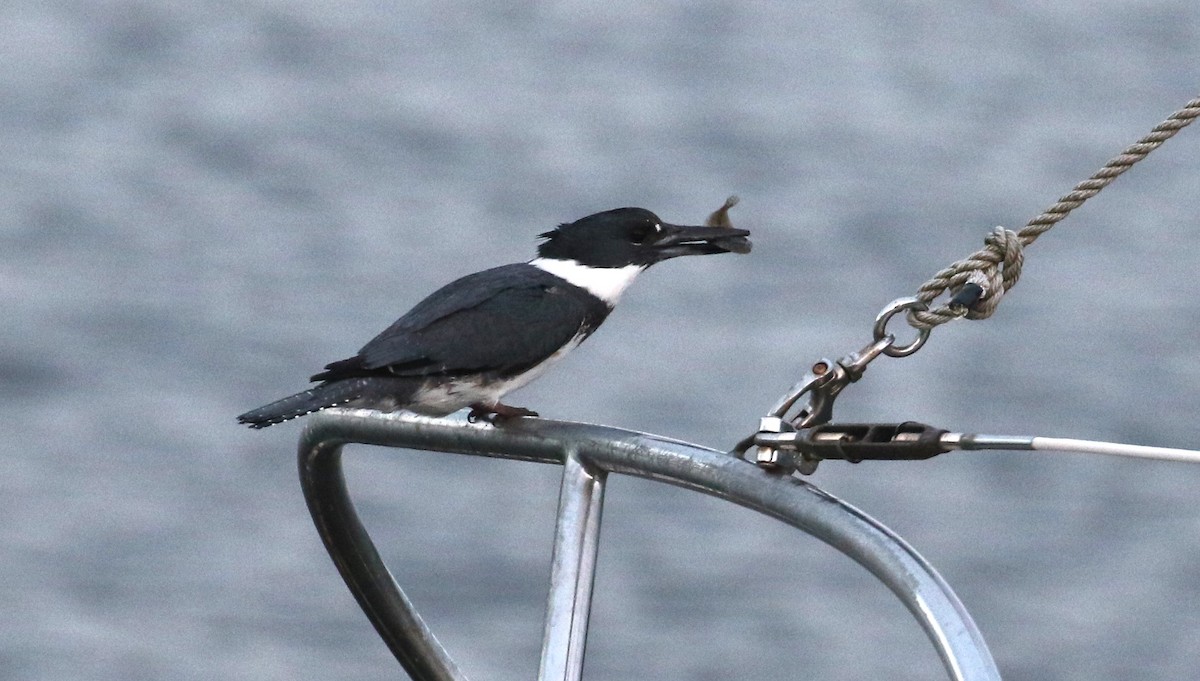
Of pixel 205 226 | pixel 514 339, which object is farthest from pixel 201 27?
pixel 514 339

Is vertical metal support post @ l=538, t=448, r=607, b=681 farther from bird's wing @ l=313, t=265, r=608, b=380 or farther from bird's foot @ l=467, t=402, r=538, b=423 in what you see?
bird's wing @ l=313, t=265, r=608, b=380

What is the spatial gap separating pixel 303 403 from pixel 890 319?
4.16 feet

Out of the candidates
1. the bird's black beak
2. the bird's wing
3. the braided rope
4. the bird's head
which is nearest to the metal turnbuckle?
the braided rope

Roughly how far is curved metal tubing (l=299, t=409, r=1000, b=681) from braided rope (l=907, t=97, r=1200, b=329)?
1.24 feet

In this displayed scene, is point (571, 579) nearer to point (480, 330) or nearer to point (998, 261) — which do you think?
point (998, 261)

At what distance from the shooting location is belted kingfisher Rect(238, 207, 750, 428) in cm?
300

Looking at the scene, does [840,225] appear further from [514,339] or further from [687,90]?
[514,339]

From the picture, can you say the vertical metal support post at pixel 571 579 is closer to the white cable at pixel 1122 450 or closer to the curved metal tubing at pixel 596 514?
the curved metal tubing at pixel 596 514

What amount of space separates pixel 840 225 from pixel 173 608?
3.46 meters

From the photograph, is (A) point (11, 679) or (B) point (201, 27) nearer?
(A) point (11, 679)

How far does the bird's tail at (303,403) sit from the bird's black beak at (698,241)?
547 mm

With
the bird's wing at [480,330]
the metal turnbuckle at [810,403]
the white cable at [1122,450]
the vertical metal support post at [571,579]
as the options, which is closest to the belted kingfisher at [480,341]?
the bird's wing at [480,330]

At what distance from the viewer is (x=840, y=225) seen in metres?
9.32

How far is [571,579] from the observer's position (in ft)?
5.35
